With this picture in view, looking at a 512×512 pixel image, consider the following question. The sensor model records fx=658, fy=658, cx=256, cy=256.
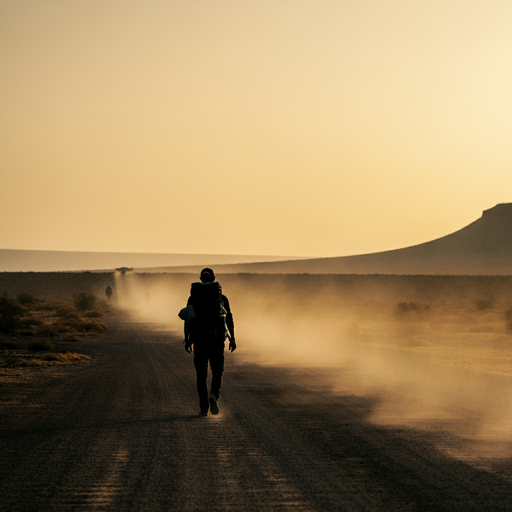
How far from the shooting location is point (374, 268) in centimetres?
16138

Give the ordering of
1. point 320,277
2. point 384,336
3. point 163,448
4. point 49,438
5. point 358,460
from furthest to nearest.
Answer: point 320,277 → point 384,336 → point 49,438 → point 163,448 → point 358,460

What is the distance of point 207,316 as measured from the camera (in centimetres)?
1005

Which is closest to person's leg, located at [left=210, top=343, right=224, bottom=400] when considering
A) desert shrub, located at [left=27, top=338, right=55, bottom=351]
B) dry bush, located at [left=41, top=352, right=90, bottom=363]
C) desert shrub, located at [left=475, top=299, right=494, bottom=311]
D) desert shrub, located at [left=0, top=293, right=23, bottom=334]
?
dry bush, located at [left=41, top=352, right=90, bottom=363]

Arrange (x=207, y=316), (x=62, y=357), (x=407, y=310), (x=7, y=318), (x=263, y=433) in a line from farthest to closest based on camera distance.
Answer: (x=407, y=310), (x=7, y=318), (x=62, y=357), (x=207, y=316), (x=263, y=433)

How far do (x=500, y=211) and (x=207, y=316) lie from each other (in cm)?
16468

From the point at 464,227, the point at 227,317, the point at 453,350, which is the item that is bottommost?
the point at 453,350

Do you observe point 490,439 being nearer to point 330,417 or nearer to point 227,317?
point 330,417

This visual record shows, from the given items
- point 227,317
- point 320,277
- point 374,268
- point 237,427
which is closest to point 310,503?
point 237,427

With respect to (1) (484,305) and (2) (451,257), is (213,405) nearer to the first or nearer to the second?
(1) (484,305)

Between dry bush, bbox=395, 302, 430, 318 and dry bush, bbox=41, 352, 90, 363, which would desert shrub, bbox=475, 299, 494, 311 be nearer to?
dry bush, bbox=395, 302, 430, 318

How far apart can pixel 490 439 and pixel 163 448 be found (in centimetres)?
426

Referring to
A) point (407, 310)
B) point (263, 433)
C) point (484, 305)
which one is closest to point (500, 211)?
point (484, 305)

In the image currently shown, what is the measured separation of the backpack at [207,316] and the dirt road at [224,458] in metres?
1.29

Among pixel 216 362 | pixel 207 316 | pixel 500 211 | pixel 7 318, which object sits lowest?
pixel 216 362
